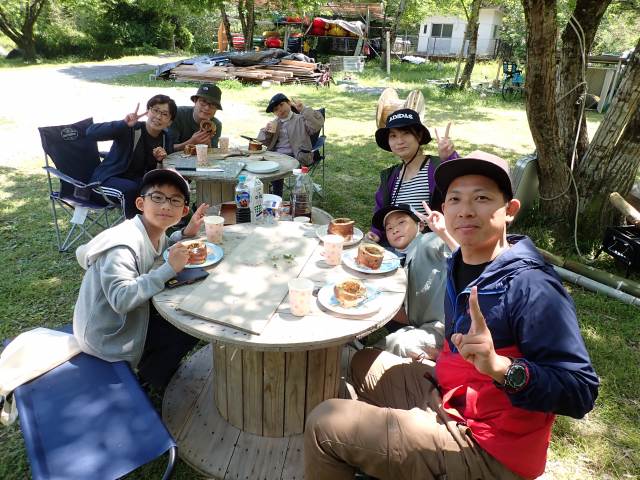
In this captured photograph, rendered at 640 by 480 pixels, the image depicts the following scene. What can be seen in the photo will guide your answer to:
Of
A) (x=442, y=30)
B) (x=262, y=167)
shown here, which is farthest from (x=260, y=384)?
(x=442, y=30)

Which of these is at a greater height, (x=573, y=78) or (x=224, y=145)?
(x=573, y=78)

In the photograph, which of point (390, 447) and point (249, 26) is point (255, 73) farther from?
point (390, 447)

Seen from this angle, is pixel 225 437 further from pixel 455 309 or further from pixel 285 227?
pixel 455 309

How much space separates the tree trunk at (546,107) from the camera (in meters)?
4.46

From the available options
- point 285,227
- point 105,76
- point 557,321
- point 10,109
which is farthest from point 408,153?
point 105,76

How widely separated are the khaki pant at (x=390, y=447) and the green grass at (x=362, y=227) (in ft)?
3.77

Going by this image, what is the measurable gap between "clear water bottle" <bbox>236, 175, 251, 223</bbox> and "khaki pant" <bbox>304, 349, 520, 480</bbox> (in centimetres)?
177

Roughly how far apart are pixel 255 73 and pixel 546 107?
14.3 metres

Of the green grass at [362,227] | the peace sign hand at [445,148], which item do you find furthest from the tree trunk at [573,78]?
the peace sign hand at [445,148]

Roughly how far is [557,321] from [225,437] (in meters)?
2.08

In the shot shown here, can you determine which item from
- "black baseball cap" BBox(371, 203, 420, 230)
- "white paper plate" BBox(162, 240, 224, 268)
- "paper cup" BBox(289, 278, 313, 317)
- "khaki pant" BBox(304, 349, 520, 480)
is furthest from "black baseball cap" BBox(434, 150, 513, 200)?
"white paper plate" BBox(162, 240, 224, 268)

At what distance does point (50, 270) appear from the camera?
4500 mm

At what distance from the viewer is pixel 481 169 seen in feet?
6.02

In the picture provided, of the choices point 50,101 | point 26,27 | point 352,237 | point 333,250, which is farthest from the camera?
point 26,27
